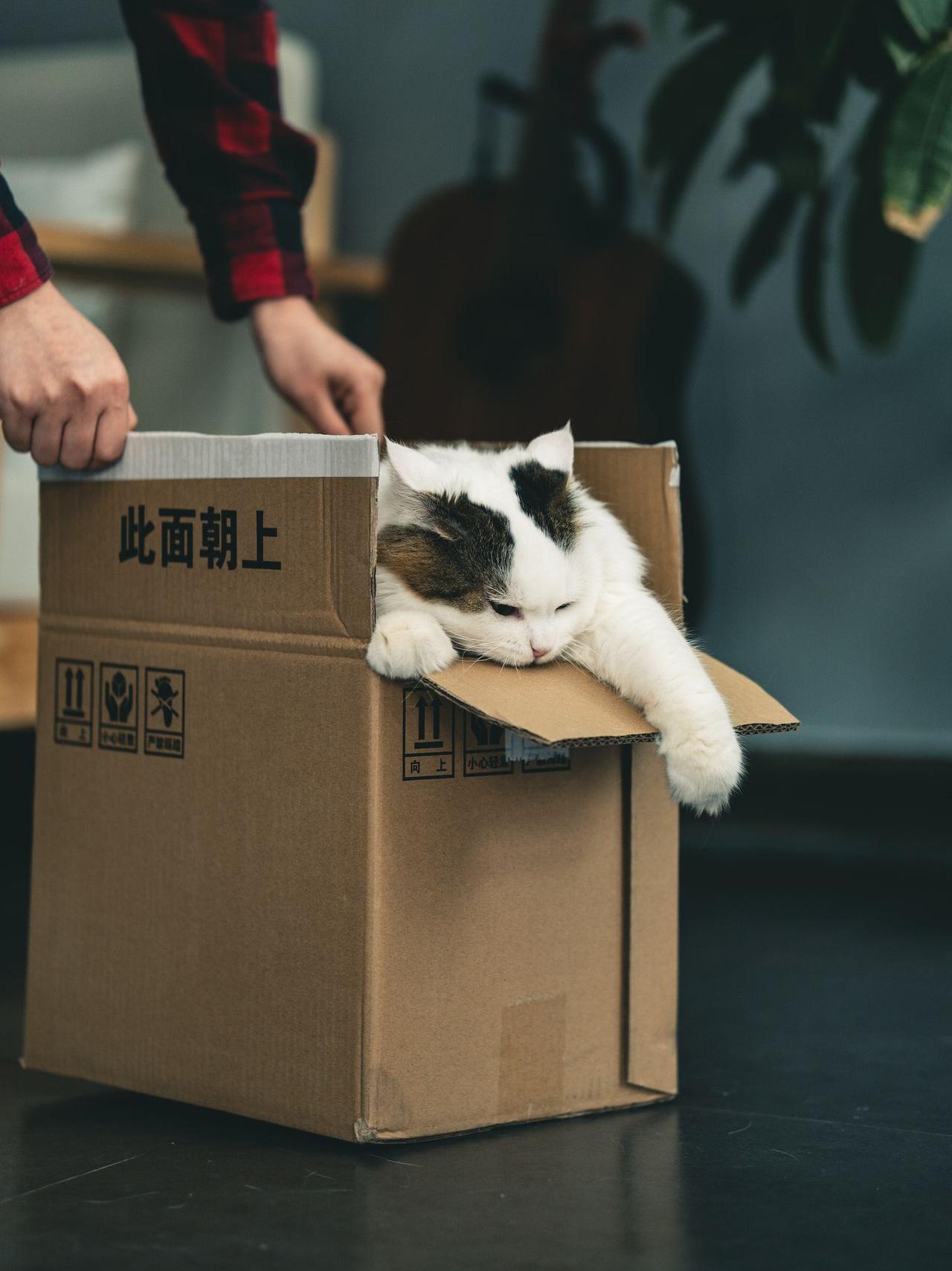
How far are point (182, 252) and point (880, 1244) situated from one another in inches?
78.0

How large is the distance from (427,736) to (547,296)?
5.62 feet

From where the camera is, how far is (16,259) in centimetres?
123

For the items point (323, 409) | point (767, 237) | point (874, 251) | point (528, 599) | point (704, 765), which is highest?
point (767, 237)

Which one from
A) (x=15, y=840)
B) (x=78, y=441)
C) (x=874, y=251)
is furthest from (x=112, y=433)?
(x=15, y=840)

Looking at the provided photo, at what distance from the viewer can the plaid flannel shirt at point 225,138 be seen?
1521mm

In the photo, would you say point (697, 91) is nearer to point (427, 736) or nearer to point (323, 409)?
point (323, 409)

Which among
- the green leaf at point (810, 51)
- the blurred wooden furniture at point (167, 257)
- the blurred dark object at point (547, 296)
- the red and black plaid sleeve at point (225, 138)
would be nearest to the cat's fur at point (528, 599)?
the red and black plaid sleeve at point (225, 138)

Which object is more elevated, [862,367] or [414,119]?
[414,119]

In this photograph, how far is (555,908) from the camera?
120cm

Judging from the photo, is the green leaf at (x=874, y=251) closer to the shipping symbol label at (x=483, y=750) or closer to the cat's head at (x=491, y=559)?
the cat's head at (x=491, y=559)

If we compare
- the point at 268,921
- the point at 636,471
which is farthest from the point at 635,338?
the point at 268,921

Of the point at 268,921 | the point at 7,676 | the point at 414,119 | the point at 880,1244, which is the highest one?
the point at 414,119

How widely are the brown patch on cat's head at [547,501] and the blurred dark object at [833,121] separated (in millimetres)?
554

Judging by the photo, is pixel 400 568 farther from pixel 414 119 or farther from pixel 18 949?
pixel 414 119
